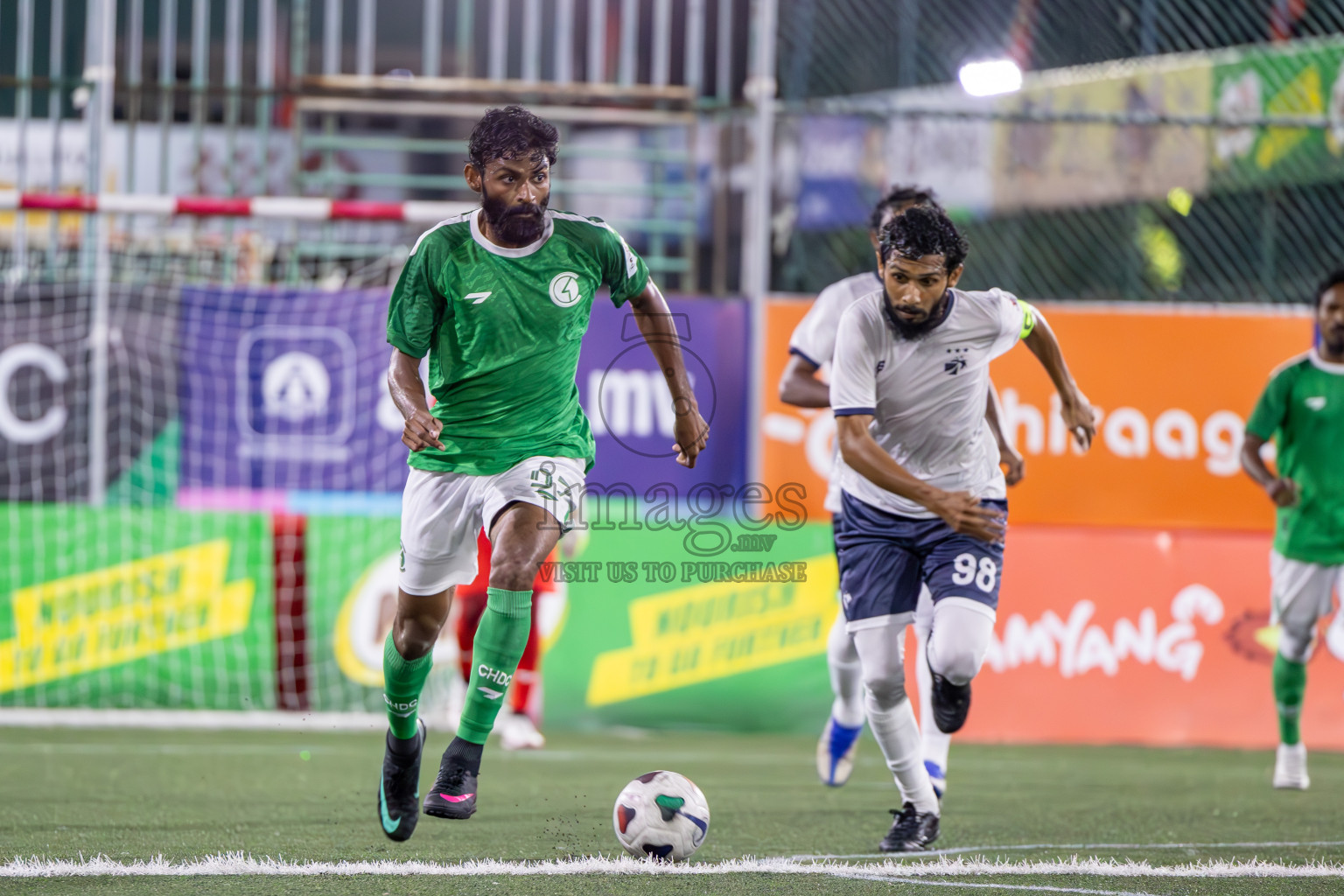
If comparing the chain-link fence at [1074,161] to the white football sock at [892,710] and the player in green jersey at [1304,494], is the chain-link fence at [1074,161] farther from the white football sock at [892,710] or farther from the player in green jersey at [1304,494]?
the white football sock at [892,710]

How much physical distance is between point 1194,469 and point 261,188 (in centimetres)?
641

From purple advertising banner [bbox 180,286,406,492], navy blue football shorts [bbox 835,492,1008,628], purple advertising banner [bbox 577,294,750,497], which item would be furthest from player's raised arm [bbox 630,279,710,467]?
purple advertising banner [bbox 180,286,406,492]

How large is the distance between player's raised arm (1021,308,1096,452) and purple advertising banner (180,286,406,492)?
19.5ft

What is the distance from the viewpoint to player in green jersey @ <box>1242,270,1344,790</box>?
7875 mm

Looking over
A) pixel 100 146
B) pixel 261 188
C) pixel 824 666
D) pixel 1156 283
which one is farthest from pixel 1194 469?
pixel 100 146

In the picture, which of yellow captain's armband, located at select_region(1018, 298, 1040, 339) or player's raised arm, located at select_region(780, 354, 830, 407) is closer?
yellow captain's armband, located at select_region(1018, 298, 1040, 339)

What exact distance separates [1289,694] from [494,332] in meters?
4.73

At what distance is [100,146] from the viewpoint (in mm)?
10820

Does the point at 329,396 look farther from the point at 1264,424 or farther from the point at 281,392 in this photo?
the point at 1264,424

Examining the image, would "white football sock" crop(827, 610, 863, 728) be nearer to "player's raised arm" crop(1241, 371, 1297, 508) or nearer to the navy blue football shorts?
the navy blue football shorts

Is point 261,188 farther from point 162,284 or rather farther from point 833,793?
point 833,793

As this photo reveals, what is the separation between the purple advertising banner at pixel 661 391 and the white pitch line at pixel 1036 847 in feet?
17.7

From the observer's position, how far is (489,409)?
500 cm

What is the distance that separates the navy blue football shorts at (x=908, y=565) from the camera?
215 inches
